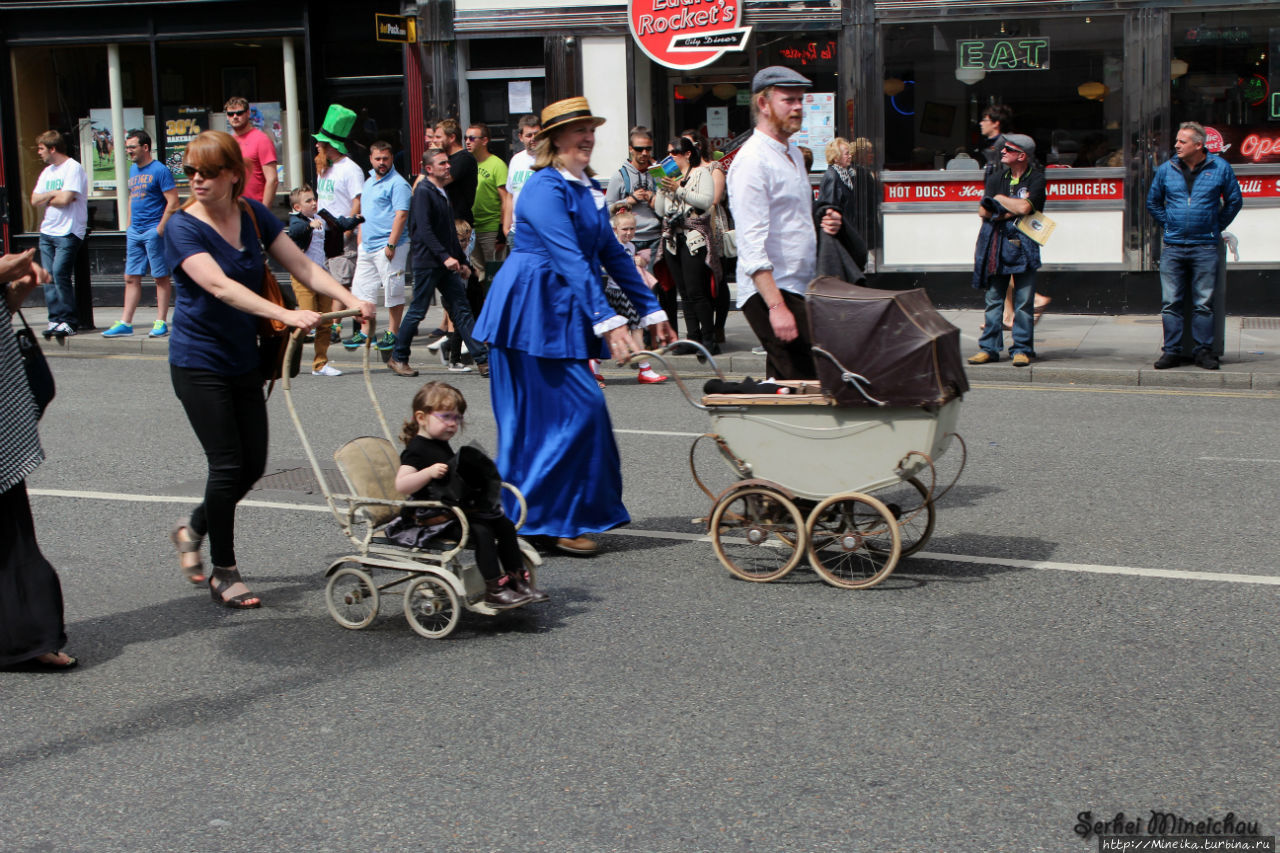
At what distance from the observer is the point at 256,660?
5.19 m

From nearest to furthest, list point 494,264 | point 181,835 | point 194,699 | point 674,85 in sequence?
point 181,835 → point 194,699 → point 494,264 → point 674,85

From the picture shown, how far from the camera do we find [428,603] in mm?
5328

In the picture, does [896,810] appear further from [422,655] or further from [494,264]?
[494,264]

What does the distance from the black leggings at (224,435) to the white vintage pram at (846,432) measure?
1670 mm

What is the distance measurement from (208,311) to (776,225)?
96.8 inches

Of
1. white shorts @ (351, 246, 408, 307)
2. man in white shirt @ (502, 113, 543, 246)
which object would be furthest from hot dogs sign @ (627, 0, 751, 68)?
white shorts @ (351, 246, 408, 307)

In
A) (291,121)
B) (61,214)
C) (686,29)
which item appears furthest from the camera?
(291,121)

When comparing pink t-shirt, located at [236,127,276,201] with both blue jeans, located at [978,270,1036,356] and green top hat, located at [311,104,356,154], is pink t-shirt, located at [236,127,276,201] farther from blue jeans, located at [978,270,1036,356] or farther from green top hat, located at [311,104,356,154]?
blue jeans, located at [978,270,1036,356]

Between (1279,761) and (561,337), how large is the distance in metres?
3.37

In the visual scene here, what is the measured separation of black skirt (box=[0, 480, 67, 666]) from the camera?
195 inches

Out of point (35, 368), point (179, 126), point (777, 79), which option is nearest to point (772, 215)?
point (777, 79)

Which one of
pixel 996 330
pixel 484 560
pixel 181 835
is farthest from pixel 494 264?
pixel 181 835

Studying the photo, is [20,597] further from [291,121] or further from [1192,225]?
[291,121]

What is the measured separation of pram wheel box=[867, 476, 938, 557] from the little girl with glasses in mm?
1571
